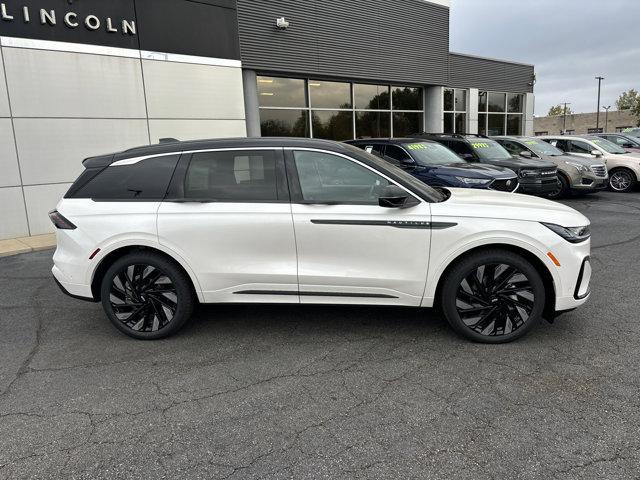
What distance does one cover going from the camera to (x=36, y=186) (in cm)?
927

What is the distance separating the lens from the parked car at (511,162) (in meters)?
11.1

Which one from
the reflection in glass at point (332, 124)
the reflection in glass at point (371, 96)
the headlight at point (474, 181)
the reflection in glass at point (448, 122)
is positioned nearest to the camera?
the headlight at point (474, 181)

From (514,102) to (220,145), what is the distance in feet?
79.7

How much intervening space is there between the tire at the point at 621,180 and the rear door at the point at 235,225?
13279 millimetres

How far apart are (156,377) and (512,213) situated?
299 cm

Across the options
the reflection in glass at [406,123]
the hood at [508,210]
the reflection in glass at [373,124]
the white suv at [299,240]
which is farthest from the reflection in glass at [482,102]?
the hood at [508,210]

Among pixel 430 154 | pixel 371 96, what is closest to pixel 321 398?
pixel 430 154

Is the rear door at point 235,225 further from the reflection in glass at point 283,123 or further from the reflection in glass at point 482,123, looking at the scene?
the reflection in glass at point 482,123

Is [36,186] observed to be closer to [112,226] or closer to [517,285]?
[112,226]

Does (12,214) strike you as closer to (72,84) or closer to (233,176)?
(72,84)

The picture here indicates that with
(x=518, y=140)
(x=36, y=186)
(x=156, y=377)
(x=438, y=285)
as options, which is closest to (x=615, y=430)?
(x=438, y=285)

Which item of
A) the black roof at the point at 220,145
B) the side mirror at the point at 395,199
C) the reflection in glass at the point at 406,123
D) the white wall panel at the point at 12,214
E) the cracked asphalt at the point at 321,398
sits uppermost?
the reflection in glass at the point at 406,123

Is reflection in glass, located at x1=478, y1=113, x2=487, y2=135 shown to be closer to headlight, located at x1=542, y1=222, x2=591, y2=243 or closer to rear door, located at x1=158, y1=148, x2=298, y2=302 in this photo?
headlight, located at x1=542, y1=222, x2=591, y2=243

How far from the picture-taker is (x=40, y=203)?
936 cm
